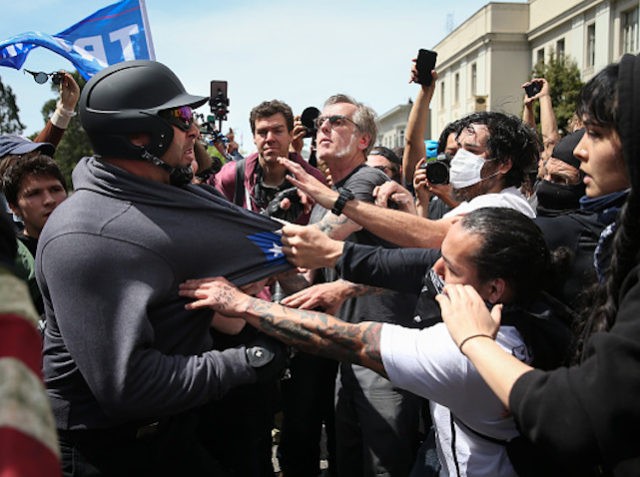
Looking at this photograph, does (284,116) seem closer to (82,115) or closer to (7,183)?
(7,183)

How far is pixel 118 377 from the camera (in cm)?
195

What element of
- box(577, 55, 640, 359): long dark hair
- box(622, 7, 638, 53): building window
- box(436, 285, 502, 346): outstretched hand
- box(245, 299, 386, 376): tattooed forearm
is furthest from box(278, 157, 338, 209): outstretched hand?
box(622, 7, 638, 53): building window

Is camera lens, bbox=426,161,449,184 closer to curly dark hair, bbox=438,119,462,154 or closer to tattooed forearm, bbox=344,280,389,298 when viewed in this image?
curly dark hair, bbox=438,119,462,154

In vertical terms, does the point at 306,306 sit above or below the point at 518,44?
below

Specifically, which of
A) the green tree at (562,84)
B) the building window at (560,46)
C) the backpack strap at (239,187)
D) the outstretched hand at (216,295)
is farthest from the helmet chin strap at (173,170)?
the building window at (560,46)

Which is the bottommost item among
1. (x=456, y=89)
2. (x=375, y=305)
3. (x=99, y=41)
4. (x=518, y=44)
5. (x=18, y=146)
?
(x=456, y=89)

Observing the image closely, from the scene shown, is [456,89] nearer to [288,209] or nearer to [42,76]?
[42,76]

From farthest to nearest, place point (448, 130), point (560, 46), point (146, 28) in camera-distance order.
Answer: point (560, 46) → point (146, 28) → point (448, 130)

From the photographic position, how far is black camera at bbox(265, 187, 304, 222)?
3340mm

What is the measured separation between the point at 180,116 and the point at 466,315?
4.25 feet

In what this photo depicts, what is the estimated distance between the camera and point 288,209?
3.41 metres

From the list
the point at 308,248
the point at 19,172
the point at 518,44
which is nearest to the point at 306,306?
the point at 308,248

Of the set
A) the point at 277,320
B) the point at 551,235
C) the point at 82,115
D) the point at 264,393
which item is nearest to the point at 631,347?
the point at 551,235

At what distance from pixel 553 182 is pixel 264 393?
6.67ft
